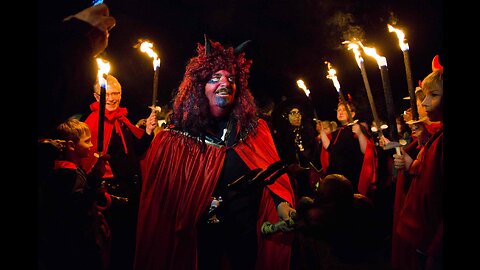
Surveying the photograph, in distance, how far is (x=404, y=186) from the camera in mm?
4234

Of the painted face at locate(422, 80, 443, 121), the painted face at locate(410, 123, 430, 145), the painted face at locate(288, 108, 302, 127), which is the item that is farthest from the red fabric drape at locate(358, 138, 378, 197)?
the painted face at locate(422, 80, 443, 121)

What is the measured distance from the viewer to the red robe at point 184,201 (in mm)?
3646

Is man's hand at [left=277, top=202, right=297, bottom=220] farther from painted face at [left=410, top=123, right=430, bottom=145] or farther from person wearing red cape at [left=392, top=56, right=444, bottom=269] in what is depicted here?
painted face at [left=410, top=123, right=430, bottom=145]

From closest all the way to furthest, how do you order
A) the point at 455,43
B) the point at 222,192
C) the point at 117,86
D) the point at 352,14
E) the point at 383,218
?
the point at 455,43
the point at 222,192
the point at 117,86
the point at 383,218
the point at 352,14

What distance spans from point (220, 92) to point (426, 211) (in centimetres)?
235

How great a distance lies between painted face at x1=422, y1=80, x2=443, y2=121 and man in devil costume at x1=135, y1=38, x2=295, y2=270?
61.8 inches

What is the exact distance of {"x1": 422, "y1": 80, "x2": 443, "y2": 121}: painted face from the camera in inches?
135

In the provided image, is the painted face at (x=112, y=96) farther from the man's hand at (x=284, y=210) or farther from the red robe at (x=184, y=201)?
the man's hand at (x=284, y=210)

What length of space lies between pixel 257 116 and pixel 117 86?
8.00ft

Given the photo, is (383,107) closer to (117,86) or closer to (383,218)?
(383,218)

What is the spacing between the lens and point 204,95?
4133 millimetres

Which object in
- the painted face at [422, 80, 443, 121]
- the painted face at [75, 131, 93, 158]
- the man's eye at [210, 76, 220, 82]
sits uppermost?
the man's eye at [210, 76, 220, 82]

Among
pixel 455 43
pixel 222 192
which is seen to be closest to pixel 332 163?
pixel 222 192

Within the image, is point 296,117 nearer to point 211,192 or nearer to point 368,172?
point 368,172
